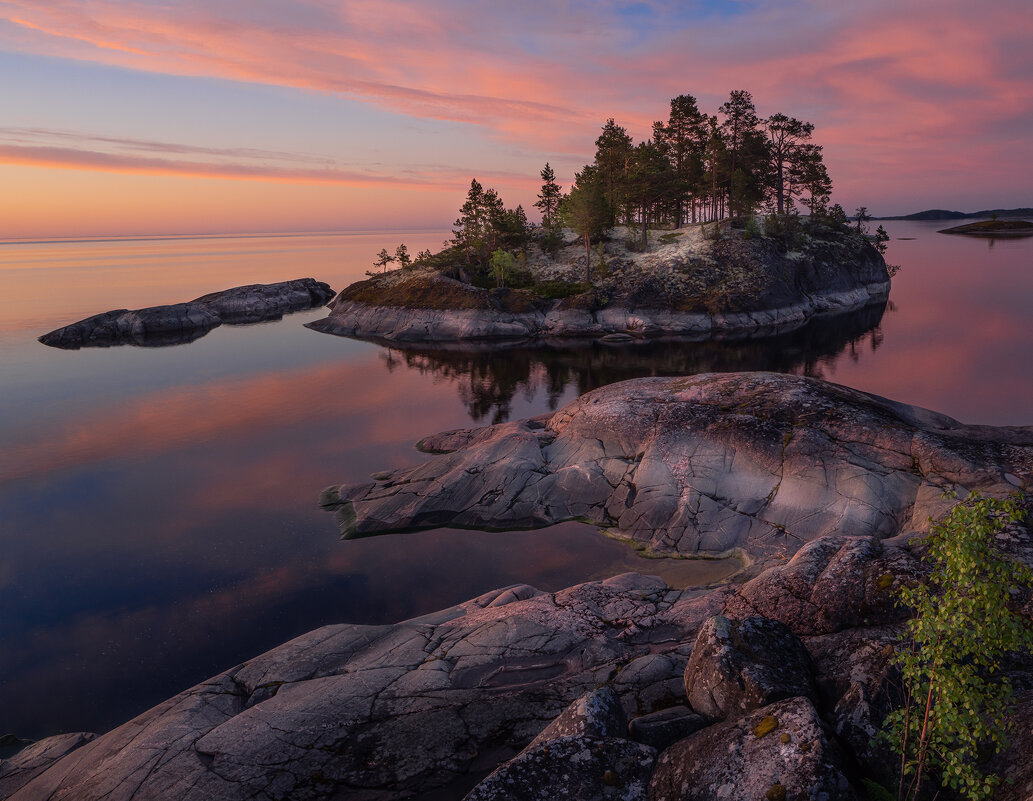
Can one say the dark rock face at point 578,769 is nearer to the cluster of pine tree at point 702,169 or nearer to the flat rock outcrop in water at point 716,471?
the flat rock outcrop in water at point 716,471

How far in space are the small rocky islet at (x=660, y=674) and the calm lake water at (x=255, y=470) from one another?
4.64 meters

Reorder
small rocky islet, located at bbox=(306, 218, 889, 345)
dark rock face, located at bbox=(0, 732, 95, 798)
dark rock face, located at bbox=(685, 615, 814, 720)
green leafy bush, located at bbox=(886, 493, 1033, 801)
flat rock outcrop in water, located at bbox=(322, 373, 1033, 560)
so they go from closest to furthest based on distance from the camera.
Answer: green leafy bush, located at bbox=(886, 493, 1033, 801), dark rock face, located at bbox=(685, 615, 814, 720), dark rock face, located at bbox=(0, 732, 95, 798), flat rock outcrop in water, located at bbox=(322, 373, 1033, 560), small rocky islet, located at bbox=(306, 218, 889, 345)

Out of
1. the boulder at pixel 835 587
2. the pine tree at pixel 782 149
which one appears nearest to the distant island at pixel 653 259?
the pine tree at pixel 782 149

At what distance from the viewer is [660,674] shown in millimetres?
14516

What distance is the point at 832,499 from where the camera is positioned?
24859mm

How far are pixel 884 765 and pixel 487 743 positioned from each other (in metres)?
7.97

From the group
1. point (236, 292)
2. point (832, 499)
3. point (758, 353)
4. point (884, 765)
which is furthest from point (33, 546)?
point (236, 292)

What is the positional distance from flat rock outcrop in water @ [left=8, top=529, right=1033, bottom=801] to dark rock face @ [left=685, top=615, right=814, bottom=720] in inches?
5.8

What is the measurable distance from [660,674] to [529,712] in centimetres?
350

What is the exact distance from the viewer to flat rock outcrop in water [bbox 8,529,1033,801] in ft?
32.7

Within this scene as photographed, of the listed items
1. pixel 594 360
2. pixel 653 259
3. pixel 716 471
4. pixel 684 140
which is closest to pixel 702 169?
pixel 684 140

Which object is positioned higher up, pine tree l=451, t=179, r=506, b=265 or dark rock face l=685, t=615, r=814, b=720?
pine tree l=451, t=179, r=506, b=265

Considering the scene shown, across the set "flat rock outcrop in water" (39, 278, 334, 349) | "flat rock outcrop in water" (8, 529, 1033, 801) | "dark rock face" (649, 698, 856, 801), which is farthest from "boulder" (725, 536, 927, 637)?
"flat rock outcrop in water" (39, 278, 334, 349)

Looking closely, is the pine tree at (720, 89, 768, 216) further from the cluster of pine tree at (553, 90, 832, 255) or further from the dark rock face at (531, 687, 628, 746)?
the dark rock face at (531, 687, 628, 746)
